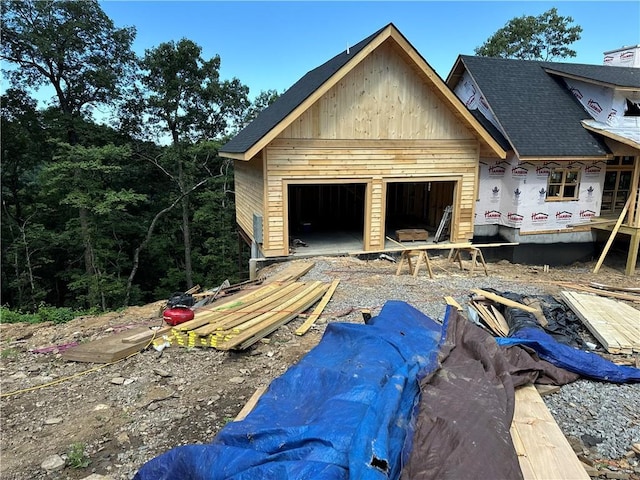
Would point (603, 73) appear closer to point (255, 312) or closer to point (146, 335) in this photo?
point (255, 312)

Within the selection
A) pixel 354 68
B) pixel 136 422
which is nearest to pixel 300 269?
pixel 354 68

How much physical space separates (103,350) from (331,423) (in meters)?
4.66

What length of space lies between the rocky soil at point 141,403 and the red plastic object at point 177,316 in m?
0.69

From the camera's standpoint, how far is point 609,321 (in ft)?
24.2

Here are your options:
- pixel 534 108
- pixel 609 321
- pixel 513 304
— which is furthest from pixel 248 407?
pixel 534 108

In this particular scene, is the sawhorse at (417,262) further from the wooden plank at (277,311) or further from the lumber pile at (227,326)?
the lumber pile at (227,326)

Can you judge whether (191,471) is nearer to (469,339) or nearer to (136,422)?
(136,422)

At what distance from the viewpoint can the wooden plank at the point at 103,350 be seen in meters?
5.97

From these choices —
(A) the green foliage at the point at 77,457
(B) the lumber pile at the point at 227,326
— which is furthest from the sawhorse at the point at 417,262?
(A) the green foliage at the point at 77,457

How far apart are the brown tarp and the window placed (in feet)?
36.2

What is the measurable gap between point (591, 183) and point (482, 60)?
6.48 m

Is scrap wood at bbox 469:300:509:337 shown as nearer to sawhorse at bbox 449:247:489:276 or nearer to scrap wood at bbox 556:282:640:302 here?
sawhorse at bbox 449:247:489:276

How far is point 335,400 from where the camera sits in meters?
3.18

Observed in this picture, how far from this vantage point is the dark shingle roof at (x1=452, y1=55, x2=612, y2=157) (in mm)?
13664
